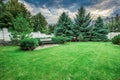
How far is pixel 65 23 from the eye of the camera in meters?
23.0

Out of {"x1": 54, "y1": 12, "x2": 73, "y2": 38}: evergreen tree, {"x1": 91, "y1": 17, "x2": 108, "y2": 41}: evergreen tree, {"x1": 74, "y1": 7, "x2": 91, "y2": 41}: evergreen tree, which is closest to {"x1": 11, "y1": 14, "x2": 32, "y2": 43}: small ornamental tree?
{"x1": 54, "y1": 12, "x2": 73, "y2": 38}: evergreen tree

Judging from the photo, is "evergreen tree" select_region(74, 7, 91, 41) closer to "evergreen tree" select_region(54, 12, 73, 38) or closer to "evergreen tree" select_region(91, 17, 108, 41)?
"evergreen tree" select_region(54, 12, 73, 38)

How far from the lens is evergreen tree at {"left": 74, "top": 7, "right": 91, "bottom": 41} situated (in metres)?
22.8

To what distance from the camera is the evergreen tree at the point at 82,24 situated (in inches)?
897

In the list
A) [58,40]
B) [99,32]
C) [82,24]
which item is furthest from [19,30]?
[99,32]

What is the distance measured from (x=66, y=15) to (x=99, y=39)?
721 cm

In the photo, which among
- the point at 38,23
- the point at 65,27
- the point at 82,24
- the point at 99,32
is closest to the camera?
the point at 65,27

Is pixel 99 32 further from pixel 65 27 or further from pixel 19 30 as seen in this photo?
pixel 19 30

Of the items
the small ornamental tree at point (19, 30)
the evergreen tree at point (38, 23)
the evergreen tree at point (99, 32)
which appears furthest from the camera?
the evergreen tree at point (38, 23)

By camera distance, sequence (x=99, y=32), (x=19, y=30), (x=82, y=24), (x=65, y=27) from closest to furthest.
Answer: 1. (x=19, y=30)
2. (x=65, y=27)
3. (x=82, y=24)
4. (x=99, y=32)

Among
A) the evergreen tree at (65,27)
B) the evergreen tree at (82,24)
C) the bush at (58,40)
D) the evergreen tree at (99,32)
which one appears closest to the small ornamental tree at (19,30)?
the bush at (58,40)

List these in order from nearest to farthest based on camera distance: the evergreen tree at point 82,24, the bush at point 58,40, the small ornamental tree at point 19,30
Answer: the small ornamental tree at point 19,30, the bush at point 58,40, the evergreen tree at point 82,24

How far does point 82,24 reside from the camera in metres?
23.1

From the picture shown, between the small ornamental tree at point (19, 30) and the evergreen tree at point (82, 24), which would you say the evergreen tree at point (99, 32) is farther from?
the small ornamental tree at point (19, 30)
